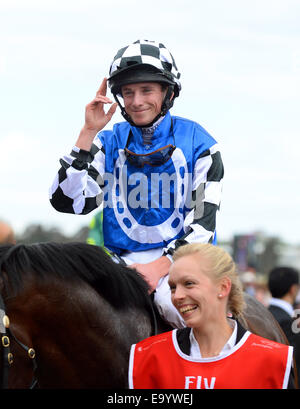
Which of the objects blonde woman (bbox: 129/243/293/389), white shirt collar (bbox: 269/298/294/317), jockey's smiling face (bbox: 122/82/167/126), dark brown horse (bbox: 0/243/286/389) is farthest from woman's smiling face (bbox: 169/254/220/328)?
white shirt collar (bbox: 269/298/294/317)

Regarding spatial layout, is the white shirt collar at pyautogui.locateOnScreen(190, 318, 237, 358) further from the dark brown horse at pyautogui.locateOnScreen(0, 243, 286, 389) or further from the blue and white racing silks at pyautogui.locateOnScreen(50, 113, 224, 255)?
the blue and white racing silks at pyautogui.locateOnScreen(50, 113, 224, 255)

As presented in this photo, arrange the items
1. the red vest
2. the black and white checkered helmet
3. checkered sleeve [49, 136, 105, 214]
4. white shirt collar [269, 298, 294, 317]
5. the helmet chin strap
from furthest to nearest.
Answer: white shirt collar [269, 298, 294, 317] < the helmet chin strap < the black and white checkered helmet < checkered sleeve [49, 136, 105, 214] < the red vest

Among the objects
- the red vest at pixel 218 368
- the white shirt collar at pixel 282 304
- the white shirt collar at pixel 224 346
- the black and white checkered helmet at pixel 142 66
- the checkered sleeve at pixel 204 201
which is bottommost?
the white shirt collar at pixel 282 304

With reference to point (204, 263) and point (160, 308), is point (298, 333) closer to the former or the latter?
point (160, 308)

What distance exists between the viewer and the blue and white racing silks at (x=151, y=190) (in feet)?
13.5

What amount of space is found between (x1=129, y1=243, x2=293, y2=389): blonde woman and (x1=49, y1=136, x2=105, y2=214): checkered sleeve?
0.93 meters

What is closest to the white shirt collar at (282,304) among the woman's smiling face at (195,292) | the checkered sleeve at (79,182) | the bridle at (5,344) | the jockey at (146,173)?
the jockey at (146,173)

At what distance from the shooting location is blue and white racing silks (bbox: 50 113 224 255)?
4113 mm

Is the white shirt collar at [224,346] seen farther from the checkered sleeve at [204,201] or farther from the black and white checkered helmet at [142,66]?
the black and white checkered helmet at [142,66]

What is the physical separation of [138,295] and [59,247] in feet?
1.83

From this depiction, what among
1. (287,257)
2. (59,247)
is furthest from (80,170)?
(287,257)

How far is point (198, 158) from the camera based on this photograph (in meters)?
4.26

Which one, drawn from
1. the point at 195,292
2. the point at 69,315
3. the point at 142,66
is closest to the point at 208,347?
the point at 195,292

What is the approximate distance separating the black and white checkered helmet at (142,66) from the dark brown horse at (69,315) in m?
1.07
